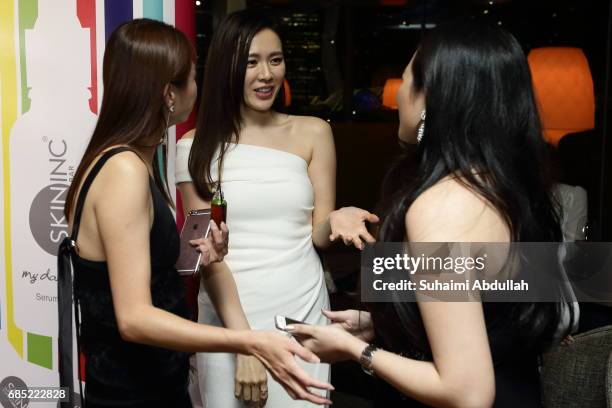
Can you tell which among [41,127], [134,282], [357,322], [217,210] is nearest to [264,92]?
[217,210]

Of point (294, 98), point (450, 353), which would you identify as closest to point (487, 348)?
point (450, 353)

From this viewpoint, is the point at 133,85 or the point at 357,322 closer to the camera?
the point at 133,85

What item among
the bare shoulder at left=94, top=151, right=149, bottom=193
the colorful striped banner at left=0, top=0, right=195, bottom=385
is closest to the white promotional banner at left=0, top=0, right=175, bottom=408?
the colorful striped banner at left=0, top=0, right=195, bottom=385

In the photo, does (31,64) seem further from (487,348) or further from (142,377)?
(487,348)

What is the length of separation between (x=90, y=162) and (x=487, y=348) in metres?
0.88

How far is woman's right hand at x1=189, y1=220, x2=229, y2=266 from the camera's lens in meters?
1.91

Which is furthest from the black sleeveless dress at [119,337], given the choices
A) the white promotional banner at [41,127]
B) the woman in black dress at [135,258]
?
the white promotional banner at [41,127]

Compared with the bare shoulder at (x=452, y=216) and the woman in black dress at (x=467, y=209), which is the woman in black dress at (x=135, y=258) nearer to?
the woman in black dress at (x=467, y=209)

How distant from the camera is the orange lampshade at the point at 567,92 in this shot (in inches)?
140

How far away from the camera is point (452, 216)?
54.2 inches

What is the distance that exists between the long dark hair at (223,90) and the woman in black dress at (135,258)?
61 centimetres

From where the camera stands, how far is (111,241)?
1569mm

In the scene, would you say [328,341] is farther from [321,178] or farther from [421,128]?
[321,178]

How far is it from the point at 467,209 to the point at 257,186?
1.08 meters
